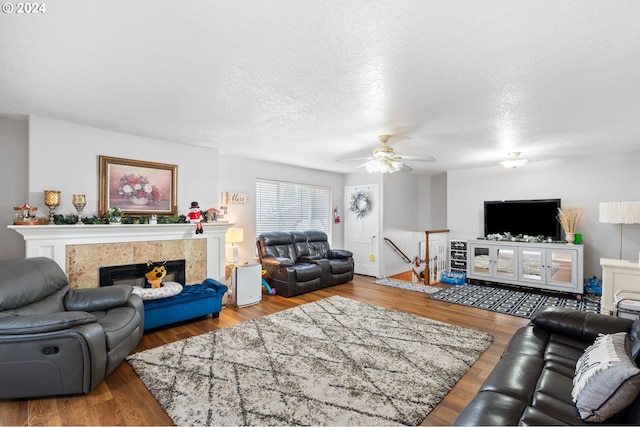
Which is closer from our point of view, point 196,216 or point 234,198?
point 196,216

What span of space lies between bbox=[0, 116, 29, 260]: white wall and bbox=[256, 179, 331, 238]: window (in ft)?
11.0

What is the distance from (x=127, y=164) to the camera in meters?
4.03

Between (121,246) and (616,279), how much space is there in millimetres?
6604

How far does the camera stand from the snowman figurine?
14.2 ft

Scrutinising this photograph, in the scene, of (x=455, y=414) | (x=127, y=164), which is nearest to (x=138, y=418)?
(x=455, y=414)

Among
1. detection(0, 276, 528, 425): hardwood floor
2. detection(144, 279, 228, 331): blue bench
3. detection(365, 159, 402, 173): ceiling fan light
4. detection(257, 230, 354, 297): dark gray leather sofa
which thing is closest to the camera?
detection(0, 276, 528, 425): hardwood floor

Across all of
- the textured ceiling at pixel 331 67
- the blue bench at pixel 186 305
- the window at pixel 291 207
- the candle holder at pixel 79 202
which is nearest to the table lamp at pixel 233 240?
the window at pixel 291 207

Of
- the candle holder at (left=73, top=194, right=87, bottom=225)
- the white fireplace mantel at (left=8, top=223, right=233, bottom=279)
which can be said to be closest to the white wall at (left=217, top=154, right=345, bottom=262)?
the white fireplace mantel at (left=8, top=223, right=233, bottom=279)

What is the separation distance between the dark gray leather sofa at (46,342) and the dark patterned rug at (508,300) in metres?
4.49

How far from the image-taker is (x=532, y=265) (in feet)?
18.1

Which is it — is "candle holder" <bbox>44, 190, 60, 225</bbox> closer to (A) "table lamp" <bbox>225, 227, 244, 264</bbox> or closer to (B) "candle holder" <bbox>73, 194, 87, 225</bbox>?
(B) "candle holder" <bbox>73, 194, 87, 225</bbox>

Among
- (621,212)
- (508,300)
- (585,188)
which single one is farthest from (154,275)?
(585,188)

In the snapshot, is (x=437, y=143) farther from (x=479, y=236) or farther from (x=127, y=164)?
(x=127, y=164)

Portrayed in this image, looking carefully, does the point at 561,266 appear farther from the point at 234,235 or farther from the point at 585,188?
the point at 234,235
